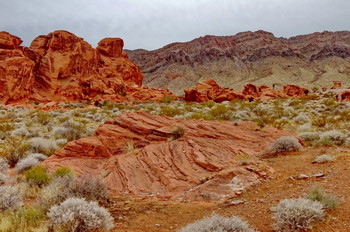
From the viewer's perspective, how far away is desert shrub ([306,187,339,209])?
14.1ft

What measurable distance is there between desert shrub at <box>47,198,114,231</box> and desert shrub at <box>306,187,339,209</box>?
3.42 m

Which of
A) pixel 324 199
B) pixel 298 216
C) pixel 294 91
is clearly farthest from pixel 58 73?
pixel 298 216

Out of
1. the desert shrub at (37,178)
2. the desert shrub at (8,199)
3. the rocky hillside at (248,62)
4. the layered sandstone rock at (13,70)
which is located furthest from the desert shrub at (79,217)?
the rocky hillside at (248,62)

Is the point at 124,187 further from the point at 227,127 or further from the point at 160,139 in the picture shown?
the point at 227,127

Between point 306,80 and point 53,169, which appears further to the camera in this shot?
point 306,80

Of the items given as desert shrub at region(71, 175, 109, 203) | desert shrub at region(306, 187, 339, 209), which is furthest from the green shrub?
desert shrub at region(306, 187, 339, 209)

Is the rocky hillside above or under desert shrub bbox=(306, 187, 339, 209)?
above

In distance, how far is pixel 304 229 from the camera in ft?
12.5

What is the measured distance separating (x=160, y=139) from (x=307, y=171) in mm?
5252

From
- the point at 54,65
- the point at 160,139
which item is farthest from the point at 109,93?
the point at 160,139

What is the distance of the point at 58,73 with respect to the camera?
48.6 meters

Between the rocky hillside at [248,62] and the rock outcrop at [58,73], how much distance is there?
3743 cm

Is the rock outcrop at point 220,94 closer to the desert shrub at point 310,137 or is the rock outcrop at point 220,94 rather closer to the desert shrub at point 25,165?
the desert shrub at point 310,137

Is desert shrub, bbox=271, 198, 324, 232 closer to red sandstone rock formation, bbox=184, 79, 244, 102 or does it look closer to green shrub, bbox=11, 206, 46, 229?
green shrub, bbox=11, 206, 46, 229
